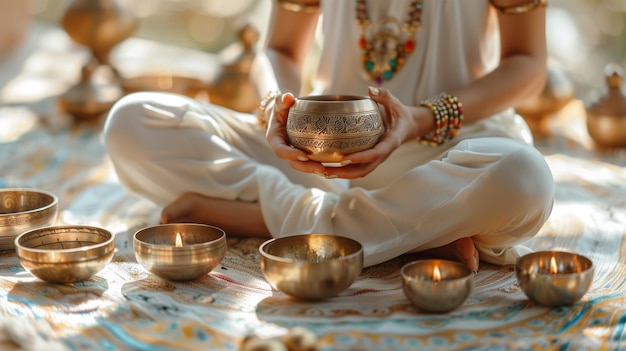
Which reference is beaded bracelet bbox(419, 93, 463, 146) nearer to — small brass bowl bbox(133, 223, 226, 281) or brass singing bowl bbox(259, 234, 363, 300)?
brass singing bowl bbox(259, 234, 363, 300)

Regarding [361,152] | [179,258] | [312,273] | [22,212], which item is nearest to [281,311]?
[312,273]

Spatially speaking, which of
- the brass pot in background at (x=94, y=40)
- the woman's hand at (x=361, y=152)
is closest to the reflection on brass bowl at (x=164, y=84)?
the brass pot in background at (x=94, y=40)

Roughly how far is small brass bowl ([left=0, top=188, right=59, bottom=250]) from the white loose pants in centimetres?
25

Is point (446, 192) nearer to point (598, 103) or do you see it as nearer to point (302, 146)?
point (302, 146)

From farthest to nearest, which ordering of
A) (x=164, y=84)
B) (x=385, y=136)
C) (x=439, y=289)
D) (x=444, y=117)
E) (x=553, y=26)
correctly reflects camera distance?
(x=553, y=26), (x=164, y=84), (x=444, y=117), (x=385, y=136), (x=439, y=289)

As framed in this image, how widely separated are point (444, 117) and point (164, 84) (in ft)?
7.02

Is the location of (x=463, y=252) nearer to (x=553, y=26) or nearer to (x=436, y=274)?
(x=436, y=274)

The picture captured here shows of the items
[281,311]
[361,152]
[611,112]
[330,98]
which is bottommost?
[281,311]

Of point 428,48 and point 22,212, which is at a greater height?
point 428,48

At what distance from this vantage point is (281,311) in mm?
1866

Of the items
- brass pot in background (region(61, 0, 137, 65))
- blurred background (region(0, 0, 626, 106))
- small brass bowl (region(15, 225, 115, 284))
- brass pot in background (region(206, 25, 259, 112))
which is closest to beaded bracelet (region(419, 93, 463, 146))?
small brass bowl (region(15, 225, 115, 284))

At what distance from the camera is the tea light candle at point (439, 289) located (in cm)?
180

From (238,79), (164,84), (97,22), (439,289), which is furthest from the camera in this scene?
(164,84)

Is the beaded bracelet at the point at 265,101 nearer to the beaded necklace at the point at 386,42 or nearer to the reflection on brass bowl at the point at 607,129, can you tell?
the beaded necklace at the point at 386,42
